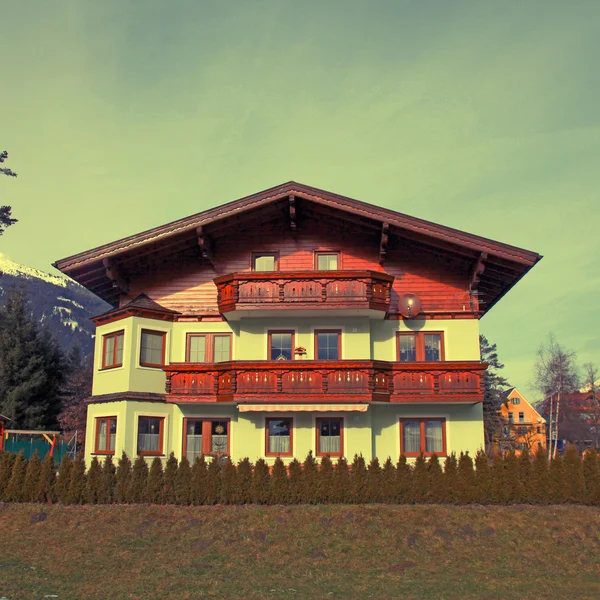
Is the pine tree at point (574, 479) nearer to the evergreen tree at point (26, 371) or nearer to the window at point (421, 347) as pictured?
the window at point (421, 347)

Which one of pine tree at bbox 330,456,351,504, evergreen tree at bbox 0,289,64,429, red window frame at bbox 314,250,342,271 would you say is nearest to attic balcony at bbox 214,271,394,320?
red window frame at bbox 314,250,342,271

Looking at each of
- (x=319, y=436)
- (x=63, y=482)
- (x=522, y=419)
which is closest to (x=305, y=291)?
(x=319, y=436)

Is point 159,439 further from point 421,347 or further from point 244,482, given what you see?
point 421,347

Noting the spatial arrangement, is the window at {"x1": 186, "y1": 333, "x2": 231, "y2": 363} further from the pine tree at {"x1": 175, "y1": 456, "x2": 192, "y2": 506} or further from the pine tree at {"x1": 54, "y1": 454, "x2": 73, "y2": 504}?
the pine tree at {"x1": 54, "y1": 454, "x2": 73, "y2": 504}

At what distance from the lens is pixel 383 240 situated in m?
25.0

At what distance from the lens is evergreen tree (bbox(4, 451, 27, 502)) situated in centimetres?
2100

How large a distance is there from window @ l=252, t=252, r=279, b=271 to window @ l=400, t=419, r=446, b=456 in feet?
25.4

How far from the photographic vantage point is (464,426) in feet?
80.4

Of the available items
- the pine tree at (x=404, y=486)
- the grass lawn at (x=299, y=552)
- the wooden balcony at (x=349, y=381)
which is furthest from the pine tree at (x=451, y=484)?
the wooden balcony at (x=349, y=381)

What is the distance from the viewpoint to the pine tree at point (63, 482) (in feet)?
68.1

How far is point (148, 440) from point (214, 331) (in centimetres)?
473

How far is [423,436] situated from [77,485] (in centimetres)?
1219

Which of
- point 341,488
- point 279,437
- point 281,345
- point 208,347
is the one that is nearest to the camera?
point 341,488

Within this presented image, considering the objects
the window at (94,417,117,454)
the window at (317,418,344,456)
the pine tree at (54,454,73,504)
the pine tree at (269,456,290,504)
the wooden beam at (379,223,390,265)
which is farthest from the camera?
the wooden beam at (379,223,390,265)
